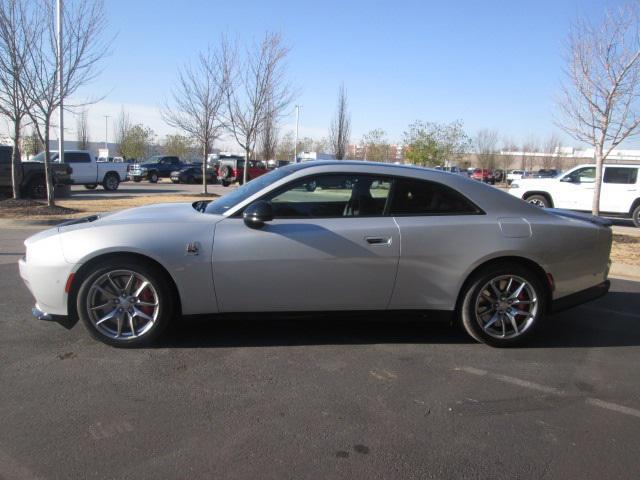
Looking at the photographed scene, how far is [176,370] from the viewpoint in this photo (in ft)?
12.6

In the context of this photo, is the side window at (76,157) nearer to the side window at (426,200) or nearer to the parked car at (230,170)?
the parked car at (230,170)

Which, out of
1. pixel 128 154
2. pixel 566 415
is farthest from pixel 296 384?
pixel 128 154

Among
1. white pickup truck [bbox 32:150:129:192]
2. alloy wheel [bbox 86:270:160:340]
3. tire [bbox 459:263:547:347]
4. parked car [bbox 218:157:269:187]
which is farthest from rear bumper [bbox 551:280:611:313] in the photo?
parked car [bbox 218:157:269:187]

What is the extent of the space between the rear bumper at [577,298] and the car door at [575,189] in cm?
1215

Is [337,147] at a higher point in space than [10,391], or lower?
higher

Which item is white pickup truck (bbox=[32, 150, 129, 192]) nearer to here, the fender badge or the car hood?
the car hood

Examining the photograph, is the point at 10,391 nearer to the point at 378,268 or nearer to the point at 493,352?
the point at 378,268

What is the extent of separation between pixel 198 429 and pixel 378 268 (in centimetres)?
188

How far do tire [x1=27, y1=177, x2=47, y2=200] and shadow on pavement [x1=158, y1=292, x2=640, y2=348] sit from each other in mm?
15838

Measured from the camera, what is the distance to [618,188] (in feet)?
52.1

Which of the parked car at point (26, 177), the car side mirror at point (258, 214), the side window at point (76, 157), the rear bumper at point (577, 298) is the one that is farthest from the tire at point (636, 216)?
the side window at point (76, 157)

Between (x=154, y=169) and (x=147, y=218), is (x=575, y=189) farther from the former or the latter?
(x=154, y=169)

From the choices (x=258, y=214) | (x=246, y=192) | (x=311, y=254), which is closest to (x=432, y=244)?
(x=311, y=254)

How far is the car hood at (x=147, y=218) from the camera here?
166 inches
